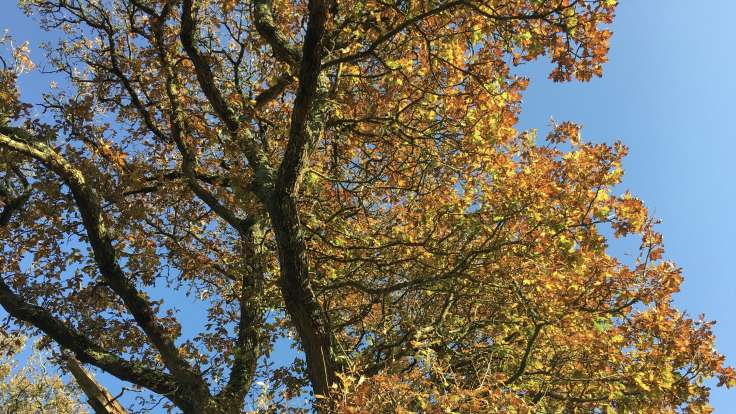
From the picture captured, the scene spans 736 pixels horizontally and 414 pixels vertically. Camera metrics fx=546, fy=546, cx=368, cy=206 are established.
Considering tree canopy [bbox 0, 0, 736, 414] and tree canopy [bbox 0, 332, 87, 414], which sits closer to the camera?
tree canopy [bbox 0, 0, 736, 414]

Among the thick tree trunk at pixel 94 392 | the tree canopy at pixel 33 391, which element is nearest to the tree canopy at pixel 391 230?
the thick tree trunk at pixel 94 392

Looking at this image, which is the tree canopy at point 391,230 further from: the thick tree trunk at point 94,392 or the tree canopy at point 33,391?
the tree canopy at point 33,391

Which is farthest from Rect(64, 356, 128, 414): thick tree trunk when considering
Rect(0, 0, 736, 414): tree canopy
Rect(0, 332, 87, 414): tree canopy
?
Rect(0, 332, 87, 414): tree canopy

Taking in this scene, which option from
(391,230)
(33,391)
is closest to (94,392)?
(391,230)

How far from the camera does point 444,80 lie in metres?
8.97

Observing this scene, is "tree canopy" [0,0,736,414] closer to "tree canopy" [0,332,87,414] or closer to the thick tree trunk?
the thick tree trunk

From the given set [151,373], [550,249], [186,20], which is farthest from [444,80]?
[151,373]

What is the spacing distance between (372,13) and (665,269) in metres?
5.56

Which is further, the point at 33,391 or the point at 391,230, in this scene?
the point at 33,391

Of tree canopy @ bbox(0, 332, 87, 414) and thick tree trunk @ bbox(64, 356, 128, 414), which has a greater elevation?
tree canopy @ bbox(0, 332, 87, 414)

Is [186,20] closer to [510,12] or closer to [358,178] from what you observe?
[358,178]

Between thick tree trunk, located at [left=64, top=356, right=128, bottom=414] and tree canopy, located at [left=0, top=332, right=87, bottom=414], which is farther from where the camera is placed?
tree canopy, located at [left=0, top=332, right=87, bottom=414]

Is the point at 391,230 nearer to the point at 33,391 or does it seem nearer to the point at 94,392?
the point at 94,392

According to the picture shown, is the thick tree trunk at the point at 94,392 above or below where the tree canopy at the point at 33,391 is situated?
below
